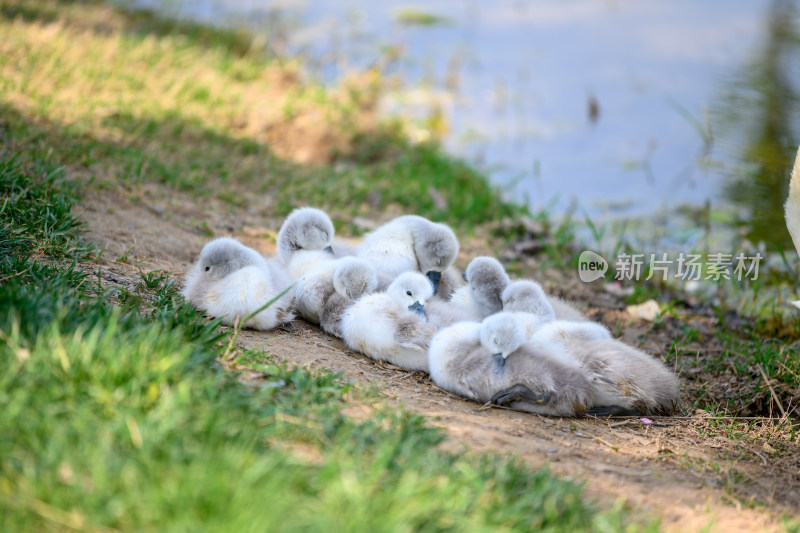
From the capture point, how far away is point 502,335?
361 centimetres

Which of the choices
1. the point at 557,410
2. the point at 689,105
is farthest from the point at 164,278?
the point at 689,105

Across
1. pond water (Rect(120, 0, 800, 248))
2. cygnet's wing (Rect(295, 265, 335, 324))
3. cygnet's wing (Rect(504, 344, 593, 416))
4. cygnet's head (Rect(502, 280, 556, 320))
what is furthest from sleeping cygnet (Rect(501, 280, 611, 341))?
pond water (Rect(120, 0, 800, 248))

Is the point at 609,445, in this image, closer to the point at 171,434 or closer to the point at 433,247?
the point at 433,247

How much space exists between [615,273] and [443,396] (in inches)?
117

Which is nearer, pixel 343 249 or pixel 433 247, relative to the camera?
pixel 433 247

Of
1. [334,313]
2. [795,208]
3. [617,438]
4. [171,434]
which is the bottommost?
[617,438]

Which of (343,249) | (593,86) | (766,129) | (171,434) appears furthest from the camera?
(593,86)

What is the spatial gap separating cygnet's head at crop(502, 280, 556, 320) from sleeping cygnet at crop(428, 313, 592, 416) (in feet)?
1.78

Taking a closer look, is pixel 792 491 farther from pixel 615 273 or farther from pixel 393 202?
pixel 393 202
